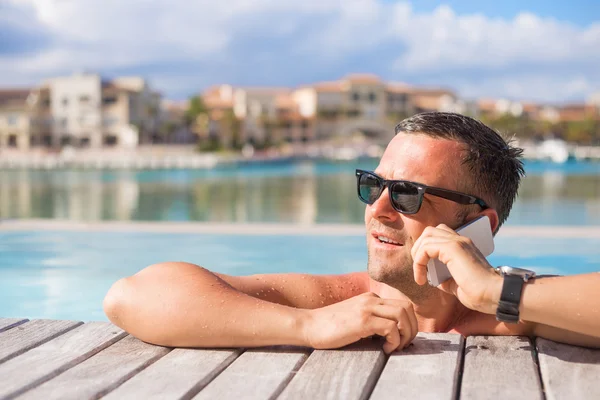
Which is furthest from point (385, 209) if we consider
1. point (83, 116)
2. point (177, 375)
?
point (83, 116)

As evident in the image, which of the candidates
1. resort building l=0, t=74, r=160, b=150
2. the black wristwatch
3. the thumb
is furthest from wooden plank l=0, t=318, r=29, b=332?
resort building l=0, t=74, r=160, b=150

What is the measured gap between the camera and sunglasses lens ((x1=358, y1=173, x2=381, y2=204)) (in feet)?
6.42

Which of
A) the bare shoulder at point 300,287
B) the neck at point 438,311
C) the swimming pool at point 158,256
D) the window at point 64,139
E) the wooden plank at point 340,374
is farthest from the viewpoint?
the window at point 64,139

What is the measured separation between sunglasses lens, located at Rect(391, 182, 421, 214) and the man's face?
0.03 metres

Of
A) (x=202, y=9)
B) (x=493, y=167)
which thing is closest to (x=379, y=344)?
(x=493, y=167)

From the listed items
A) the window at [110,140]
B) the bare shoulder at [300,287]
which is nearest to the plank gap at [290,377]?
the bare shoulder at [300,287]

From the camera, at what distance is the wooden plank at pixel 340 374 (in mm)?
1376

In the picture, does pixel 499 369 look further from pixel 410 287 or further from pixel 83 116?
pixel 83 116

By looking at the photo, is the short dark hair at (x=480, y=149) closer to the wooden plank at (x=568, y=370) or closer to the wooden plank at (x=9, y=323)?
the wooden plank at (x=568, y=370)

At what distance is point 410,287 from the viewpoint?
195cm

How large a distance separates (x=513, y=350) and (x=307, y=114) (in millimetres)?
79848

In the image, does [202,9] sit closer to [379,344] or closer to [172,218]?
[172,218]

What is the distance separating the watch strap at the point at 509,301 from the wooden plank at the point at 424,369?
143mm

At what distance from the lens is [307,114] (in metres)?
80.9
